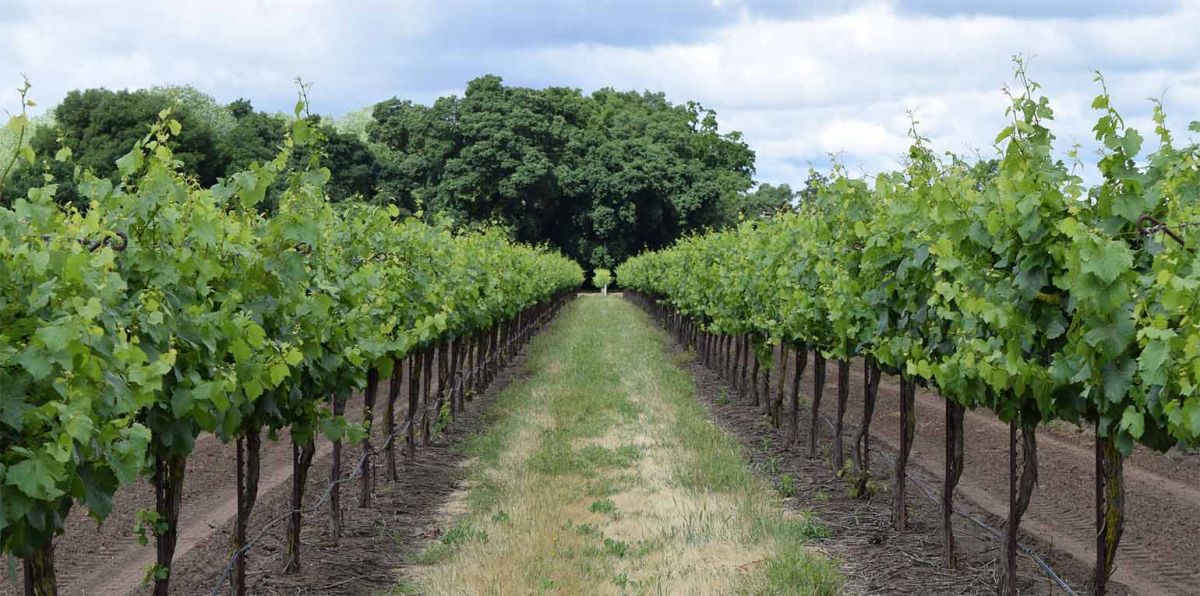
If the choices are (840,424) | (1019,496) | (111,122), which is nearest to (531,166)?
(111,122)

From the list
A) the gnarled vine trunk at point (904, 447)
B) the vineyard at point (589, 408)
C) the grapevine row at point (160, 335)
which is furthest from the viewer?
the gnarled vine trunk at point (904, 447)

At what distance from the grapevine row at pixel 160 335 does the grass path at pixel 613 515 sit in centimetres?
151

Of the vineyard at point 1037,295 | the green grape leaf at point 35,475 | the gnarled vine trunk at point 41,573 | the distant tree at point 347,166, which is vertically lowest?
the gnarled vine trunk at point 41,573

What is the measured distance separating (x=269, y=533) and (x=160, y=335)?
16.7 feet

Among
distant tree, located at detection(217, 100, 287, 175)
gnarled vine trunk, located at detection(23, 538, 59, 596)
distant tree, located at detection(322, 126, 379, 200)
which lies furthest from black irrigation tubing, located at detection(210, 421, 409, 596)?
distant tree, located at detection(322, 126, 379, 200)

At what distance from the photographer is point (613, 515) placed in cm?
1030

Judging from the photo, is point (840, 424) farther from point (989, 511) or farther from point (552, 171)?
point (552, 171)

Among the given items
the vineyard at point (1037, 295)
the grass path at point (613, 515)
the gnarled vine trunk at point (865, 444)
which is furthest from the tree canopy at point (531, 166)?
the vineyard at point (1037, 295)

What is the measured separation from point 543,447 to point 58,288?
1003 centimetres

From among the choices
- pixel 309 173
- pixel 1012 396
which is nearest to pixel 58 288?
pixel 309 173

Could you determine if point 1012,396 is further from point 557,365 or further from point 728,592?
point 557,365

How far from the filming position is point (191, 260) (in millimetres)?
5340

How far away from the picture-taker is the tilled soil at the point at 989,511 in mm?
8352

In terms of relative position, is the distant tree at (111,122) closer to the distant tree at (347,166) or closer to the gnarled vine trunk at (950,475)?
the distant tree at (347,166)
